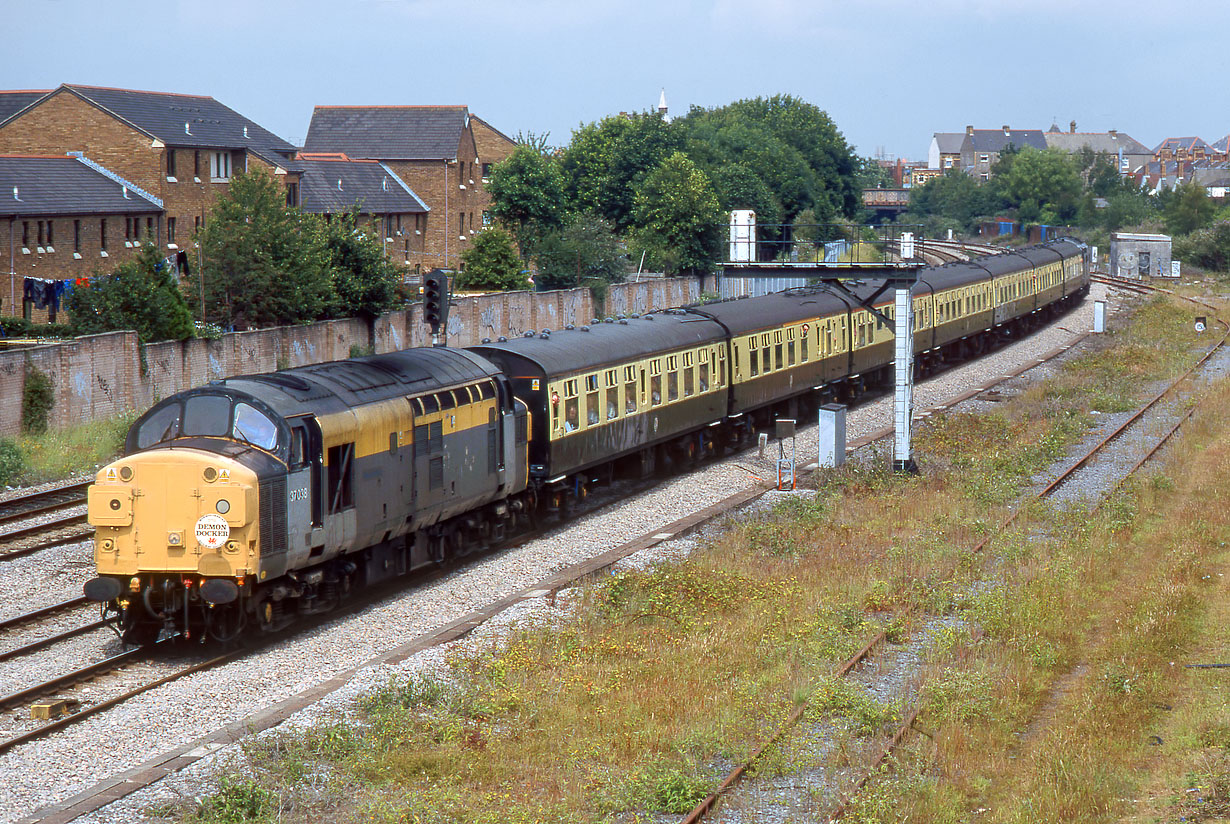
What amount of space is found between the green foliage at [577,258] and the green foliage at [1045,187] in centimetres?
9295

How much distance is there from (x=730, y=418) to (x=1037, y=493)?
772 centimetres

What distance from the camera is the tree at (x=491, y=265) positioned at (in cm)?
5228

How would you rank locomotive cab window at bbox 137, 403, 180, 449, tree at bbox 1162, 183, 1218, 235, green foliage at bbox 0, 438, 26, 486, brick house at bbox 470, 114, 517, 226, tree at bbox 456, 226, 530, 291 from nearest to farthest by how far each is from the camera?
locomotive cab window at bbox 137, 403, 180, 449, green foliage at bbox 0, 438, 26, 486, tree at bbox 456, 226, 530, 291, brick house at bbox 470, 114, 517, 226, tree at bbox 1162, 183, 1218, 235

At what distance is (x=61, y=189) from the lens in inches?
1832

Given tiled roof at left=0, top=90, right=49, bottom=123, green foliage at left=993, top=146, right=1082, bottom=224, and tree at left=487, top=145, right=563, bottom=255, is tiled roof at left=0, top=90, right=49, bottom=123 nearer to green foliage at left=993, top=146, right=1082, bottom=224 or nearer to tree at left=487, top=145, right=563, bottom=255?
tree at left=487, top=145, right=563, bottom=255

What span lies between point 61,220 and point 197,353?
14.9 meters

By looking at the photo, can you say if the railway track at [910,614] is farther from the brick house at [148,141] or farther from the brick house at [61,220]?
the brick house at [148,141]

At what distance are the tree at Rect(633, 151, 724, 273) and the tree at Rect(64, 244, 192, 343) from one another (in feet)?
104

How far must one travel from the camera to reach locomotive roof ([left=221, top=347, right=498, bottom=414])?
1602cm

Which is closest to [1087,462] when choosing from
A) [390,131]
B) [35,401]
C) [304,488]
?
[304,488]

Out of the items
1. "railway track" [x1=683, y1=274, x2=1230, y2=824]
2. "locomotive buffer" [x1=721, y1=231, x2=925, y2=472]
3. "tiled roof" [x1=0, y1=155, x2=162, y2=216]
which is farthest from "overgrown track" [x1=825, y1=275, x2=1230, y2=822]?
"tiled roof" [x1=0, y1=155, x2=162, y2=216]

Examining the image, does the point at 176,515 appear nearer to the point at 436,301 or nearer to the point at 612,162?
the point at 436,301

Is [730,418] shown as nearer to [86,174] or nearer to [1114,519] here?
[1114,519]

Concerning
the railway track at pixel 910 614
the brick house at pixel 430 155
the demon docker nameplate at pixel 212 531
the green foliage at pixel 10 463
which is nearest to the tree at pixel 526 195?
the brick house at pixel 430 155
